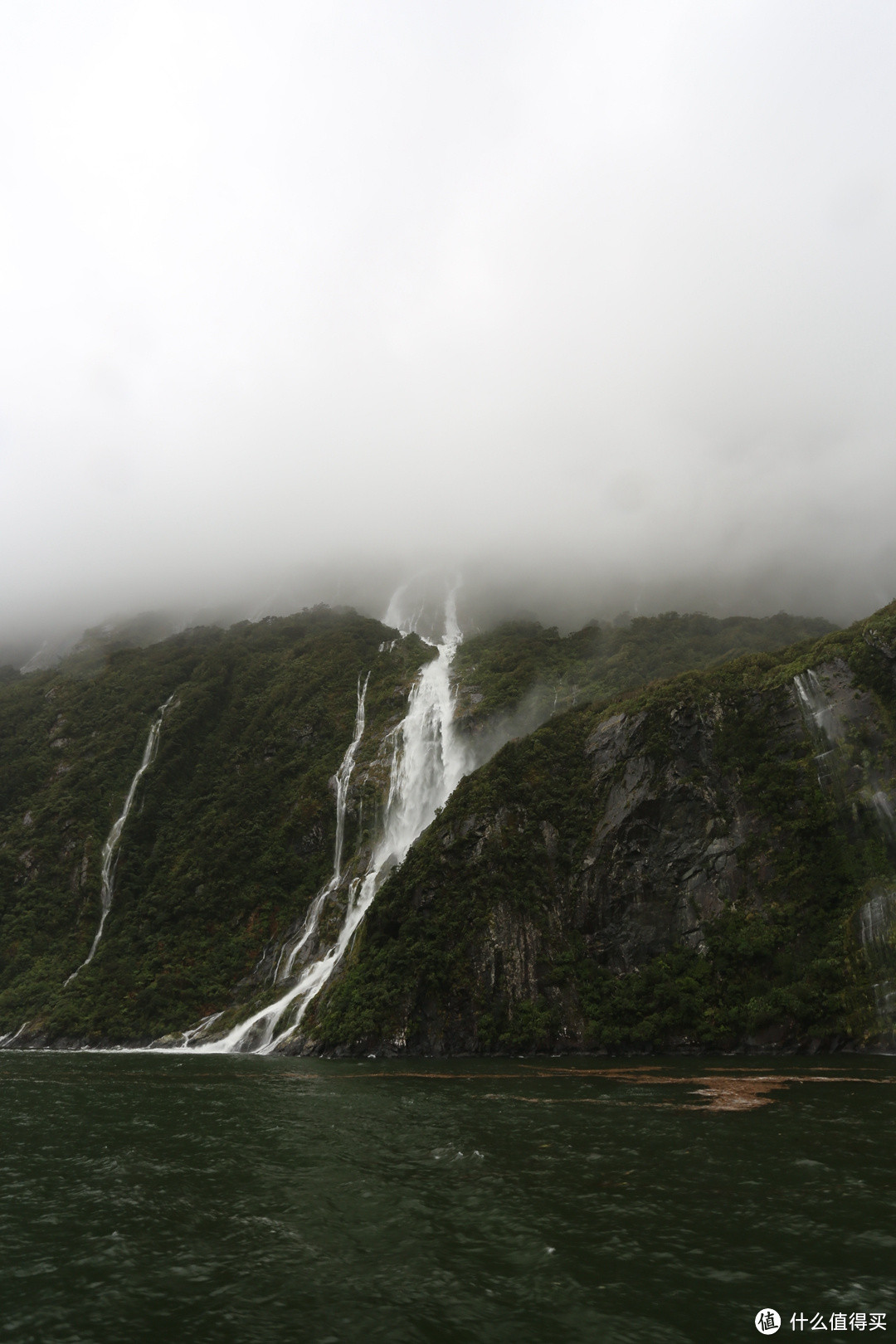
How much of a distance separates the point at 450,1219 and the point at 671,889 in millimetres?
34809

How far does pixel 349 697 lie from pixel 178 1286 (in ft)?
271

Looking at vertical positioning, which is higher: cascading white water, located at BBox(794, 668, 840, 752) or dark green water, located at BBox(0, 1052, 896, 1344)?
cascading white water, located at BBox(794, 668, 840, 752)

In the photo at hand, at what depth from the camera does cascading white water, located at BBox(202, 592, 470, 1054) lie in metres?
48.3

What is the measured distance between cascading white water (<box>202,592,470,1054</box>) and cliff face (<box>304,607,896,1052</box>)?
4.96 metres

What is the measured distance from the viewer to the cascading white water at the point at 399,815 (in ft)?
159

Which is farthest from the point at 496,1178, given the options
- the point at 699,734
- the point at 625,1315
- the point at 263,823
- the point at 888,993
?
the point at 263,823

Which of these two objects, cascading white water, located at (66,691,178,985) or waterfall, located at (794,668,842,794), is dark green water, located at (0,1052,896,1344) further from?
cascading white water, located at (66,691,178,985)

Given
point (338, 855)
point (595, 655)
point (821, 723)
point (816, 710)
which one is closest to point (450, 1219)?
point (821, 723)

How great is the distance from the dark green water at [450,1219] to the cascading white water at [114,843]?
51.6 meters

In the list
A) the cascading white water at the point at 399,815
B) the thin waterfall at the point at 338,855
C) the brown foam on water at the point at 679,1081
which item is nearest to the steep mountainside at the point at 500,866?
the thin waterfall at the point at 338,855

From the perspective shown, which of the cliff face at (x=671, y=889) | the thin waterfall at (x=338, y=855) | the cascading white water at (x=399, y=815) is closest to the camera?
the cliff face at (x=671, y=889)

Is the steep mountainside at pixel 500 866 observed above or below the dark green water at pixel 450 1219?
above

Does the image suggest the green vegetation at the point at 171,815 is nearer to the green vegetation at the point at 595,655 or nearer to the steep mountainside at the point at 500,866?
the steep mountainside at the point at 500,866

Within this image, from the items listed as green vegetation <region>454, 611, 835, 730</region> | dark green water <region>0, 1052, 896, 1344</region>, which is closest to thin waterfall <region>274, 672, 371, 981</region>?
green vegetation <region>454, 611, 835, 730</region>
